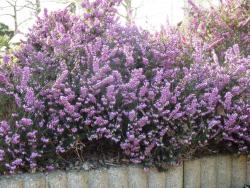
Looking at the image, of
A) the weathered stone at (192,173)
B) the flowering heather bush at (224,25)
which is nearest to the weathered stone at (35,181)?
the weathered stone at (192,173)

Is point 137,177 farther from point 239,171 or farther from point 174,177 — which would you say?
point 239,171

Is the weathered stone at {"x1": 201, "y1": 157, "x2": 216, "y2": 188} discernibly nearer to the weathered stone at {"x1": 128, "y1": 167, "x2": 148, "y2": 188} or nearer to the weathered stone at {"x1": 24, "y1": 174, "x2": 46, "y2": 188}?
the weathered stone at {"x1": 128, "y1": 167, "x2": 148, "y2": 188}

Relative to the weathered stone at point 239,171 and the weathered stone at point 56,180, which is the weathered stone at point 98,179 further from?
the weathered stone at point 239,171

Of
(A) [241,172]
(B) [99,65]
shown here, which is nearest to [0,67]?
(B) [99,65]

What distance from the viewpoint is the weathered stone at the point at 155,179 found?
11.8 feet

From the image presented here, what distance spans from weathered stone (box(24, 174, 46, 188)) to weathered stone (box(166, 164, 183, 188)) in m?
1.02

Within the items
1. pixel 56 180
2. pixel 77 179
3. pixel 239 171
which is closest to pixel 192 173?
pixel 239 171

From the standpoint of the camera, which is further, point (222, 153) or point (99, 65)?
point (222, 153)

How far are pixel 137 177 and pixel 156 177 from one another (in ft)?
0.56

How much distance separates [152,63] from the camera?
405cm

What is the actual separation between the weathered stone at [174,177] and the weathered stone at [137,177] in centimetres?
22

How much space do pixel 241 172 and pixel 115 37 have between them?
170cm

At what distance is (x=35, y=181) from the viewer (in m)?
3.24

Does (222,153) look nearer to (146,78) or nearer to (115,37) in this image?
(146,78)
